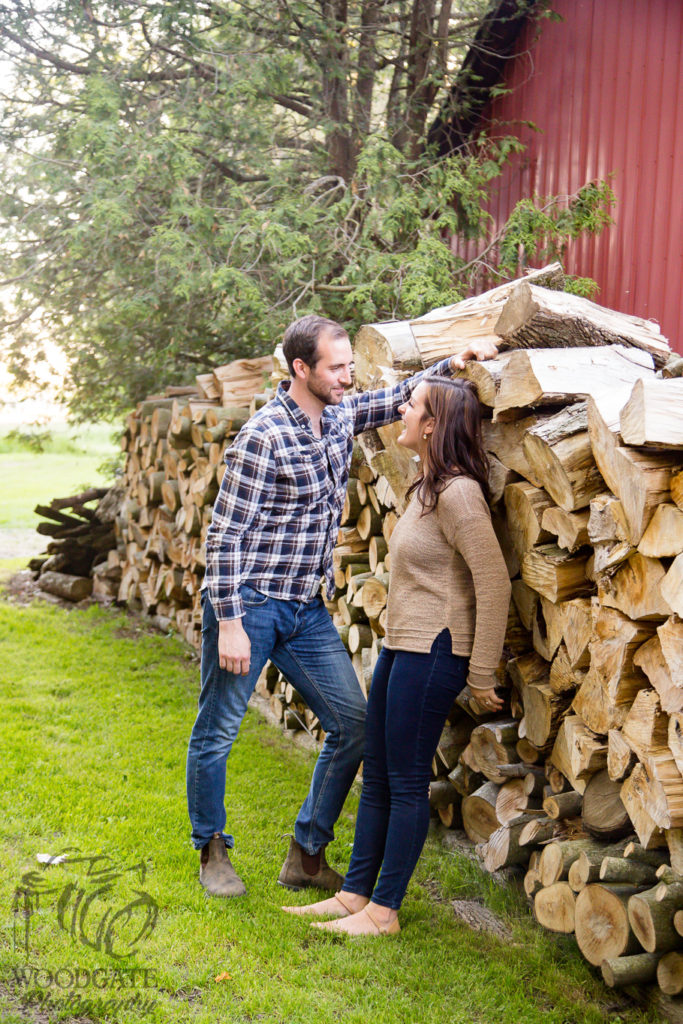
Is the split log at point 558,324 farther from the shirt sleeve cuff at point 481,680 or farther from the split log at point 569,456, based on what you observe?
the shirt sleeve cuff at point 481,680

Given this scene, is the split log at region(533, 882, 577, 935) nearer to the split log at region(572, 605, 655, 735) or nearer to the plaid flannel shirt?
the split log at region(572, 605, 655, 735)

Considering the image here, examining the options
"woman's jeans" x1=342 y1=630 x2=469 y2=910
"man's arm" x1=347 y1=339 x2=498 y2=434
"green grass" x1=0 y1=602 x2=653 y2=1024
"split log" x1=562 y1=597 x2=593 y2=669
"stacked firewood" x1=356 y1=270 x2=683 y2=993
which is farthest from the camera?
"man's arm" x1=347 y1=339 x2=498 y2=434

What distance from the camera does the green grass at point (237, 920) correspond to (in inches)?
98.1

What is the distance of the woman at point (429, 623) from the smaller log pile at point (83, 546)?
579 centimetres

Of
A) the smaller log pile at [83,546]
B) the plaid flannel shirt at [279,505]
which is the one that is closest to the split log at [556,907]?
the plaid flannel shirt at [279,505]

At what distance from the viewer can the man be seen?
294 centimetres

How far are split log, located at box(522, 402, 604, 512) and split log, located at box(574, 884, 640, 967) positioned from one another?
107 centimetres

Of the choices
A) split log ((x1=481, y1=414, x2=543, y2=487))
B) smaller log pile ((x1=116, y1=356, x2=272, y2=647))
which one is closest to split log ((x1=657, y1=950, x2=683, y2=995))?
split log ((x1=481, y1=414, x2=543, y2=487))

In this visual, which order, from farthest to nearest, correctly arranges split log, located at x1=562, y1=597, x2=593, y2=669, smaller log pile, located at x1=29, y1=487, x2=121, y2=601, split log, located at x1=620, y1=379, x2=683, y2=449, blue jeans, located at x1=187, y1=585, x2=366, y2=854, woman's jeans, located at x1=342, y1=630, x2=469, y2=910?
smaller log pile, located at x1=29, y1=487, x2=121, y2=601 < blue jeans, located at x1=187, y1=585, x2=366, y2=854 < woman's jeans, located at x1=342, y1=630, x2=469, y2=910 < split log, located at x1=562, y1=597, x2=593, y2=669 < split log, located at x1=620, y1=379, x2=683, y2=449

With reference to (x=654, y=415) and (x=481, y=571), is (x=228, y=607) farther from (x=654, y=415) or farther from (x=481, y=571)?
(x=654, y=415)

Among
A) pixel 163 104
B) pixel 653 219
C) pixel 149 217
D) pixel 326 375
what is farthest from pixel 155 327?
pixel 326 375

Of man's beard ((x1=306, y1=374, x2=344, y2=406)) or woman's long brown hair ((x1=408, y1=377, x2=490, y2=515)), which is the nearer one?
woman's long brown hair ((x1=408, y1=377, x2=490, y2=515))

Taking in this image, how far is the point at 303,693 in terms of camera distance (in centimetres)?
316

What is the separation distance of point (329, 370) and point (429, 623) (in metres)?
0.92
